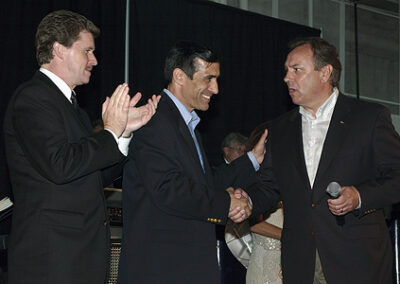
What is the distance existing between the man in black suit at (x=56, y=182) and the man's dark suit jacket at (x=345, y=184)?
93cm

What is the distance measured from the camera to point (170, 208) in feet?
8.70

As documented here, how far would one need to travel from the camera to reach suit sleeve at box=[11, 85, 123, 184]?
227 centimetres

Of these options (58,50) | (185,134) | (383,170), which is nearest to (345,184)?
(383,170)

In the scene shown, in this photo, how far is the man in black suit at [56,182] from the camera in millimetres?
2266

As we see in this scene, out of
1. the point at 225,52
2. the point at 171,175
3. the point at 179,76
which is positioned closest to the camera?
the point at 171,175

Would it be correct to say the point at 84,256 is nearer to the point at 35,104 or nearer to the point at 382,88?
the point at 35,104

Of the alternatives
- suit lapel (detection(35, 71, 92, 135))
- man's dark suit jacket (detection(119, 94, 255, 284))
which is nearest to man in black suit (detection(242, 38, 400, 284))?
man's dark suit jacket (detection(119, 94, 255, 284))

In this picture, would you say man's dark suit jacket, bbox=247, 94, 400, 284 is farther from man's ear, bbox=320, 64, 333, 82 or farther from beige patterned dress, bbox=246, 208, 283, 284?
beige patterned dress, bbox=246, 208, 283, 284

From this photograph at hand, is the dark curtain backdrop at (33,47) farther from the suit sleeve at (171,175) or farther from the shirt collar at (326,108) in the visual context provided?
the shirt collar at (326,108)

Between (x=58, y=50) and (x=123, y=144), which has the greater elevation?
(x=58, y=50)

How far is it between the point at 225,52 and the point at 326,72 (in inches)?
174

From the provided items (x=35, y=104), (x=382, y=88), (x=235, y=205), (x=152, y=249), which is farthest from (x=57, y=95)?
(x=382, y=88)

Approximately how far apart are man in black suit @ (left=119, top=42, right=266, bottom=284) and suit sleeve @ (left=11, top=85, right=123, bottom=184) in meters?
0.33

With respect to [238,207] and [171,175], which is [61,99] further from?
[238,207]
